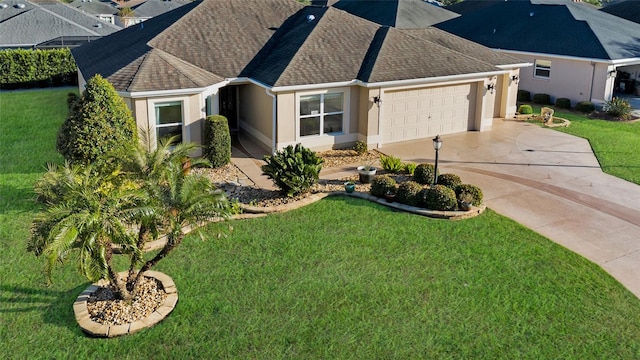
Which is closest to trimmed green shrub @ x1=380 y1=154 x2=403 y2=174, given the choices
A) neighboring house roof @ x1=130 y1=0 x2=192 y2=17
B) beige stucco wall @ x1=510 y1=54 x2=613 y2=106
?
beige stucco wall @ x1=510 y1=54 x2=613 y2=106

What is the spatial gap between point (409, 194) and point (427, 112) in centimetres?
755

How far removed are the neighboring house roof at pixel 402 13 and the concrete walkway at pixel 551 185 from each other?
13.0m

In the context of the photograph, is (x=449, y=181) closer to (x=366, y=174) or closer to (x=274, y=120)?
(x=366, y=174)

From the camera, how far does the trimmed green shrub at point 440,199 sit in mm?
13922

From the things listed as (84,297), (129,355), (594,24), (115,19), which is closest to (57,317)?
(84,297)

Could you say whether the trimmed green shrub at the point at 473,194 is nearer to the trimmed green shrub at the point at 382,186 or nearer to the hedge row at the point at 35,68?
the trimmed green shrub at the point at 382,186

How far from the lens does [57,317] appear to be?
941 cm

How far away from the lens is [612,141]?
21.4 meters

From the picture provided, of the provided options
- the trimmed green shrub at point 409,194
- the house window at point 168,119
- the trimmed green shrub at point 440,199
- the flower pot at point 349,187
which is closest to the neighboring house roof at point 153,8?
the house window at point 168,119

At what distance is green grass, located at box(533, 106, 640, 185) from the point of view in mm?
17953

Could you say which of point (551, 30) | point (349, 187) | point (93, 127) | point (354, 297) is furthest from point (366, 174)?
point (551, 30)

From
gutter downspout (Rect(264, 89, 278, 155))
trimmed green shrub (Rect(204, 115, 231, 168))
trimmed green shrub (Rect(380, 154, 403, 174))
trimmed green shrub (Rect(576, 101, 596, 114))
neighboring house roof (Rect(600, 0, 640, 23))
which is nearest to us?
trimmed green shrub (Rect(380, 154, 403, 174))

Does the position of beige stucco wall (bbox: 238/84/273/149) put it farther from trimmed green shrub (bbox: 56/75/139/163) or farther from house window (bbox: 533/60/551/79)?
house window (bbox: 533/60/551/79)

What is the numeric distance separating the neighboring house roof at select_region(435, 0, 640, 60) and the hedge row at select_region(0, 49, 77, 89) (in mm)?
24570
